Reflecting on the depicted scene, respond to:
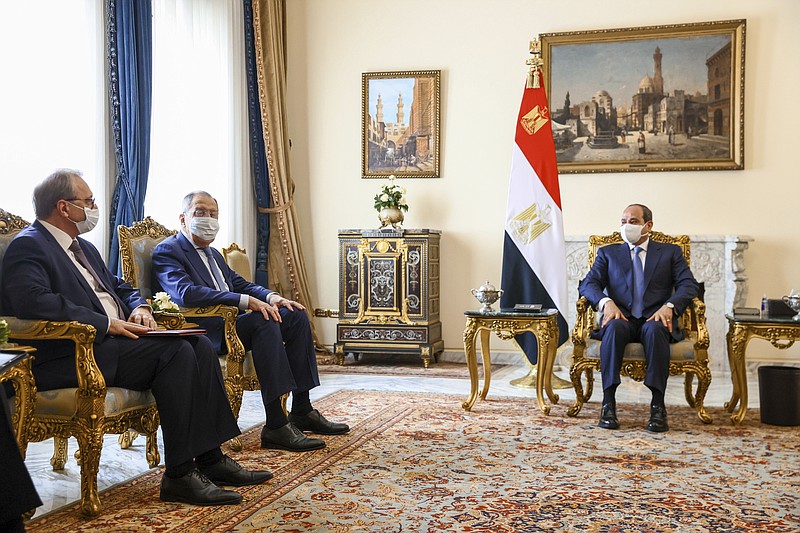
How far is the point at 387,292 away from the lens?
7762mm

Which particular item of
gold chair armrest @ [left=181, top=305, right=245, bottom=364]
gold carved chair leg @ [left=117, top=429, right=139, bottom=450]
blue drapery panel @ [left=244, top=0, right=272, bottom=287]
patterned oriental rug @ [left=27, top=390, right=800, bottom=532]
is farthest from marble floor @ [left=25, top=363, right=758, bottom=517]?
blue drapery panel @ [left=244, top=0, right=272, bottom=287]

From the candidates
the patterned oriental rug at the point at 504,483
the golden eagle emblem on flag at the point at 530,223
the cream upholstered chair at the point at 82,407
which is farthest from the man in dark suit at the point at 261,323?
the golden eagle emblem on flag at the point at 530,223

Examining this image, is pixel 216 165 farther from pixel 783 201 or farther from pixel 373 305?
pixel 783 201

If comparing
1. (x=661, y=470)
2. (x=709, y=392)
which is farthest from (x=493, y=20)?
(x=661, y=470)

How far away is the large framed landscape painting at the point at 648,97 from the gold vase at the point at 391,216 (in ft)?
5.02

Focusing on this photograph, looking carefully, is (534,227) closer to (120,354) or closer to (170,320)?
(170,320)

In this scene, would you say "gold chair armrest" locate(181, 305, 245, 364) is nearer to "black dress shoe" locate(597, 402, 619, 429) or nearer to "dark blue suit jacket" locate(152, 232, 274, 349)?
"dark blue suit jacket" locate(152, 232, 274, 349)

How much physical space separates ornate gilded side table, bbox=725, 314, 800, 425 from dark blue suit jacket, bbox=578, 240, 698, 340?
34 centimetres

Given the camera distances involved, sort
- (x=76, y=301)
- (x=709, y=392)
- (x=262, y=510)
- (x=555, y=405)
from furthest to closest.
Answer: (x=709, y=392) < (x=555, y=405) < (x=76, y=301) < (x=262, y=510)

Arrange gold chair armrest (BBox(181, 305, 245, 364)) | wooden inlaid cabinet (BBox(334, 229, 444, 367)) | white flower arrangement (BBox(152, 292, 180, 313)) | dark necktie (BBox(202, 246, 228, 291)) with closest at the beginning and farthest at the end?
white flower arrangement (BBox(152, 292, 180, 313)), gold chair armrest (BBox(181, 305, 245, 364)), dark necktie (BBox(202, 246, 228, 291)), wooden inlaid cabinet (BBox(334, 229, 444, 367))

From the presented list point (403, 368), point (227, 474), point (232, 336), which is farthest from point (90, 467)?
point (403, 368)

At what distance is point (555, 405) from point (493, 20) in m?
3.94

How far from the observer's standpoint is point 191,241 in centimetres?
474

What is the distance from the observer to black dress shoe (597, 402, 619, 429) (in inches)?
194
